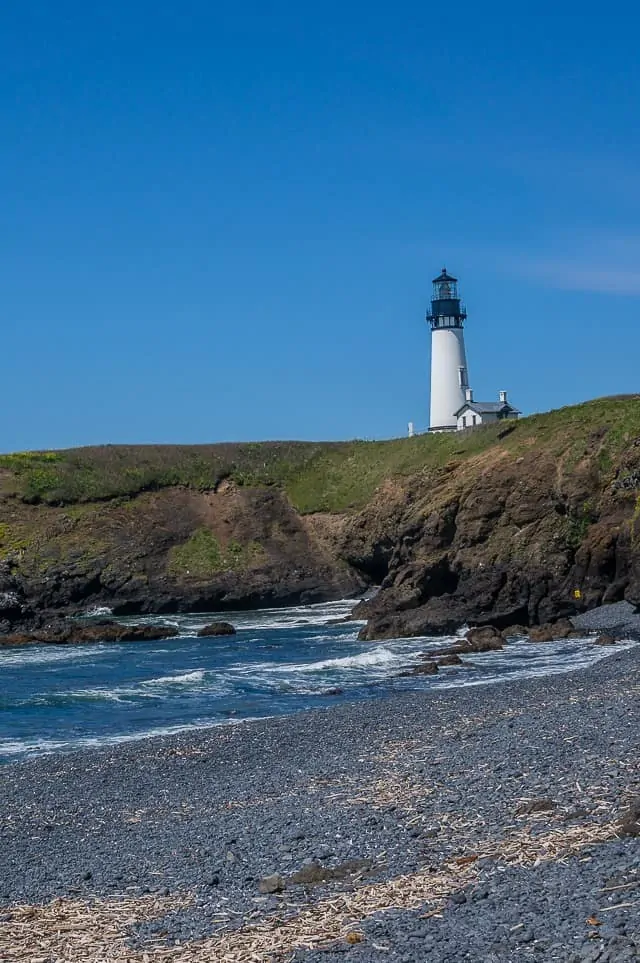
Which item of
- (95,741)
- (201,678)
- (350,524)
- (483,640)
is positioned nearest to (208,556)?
(350,524)

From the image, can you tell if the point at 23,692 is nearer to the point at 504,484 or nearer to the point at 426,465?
the point at 504,484

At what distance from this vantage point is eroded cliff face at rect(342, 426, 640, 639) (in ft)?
130

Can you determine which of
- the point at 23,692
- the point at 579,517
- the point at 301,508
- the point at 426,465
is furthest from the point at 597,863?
the point at 301,508

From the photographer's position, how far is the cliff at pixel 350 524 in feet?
135

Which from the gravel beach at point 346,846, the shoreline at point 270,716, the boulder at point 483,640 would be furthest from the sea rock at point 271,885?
the boulder at point 483,640

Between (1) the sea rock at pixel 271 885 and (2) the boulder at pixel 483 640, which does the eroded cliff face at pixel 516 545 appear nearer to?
(2) the boulder at pixel 483 640

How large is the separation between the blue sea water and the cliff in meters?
4.84

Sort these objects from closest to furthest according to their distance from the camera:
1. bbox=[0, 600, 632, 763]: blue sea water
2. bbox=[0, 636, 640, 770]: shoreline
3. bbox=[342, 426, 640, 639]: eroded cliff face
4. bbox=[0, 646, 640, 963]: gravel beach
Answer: bbox=[0, 646, 640, 963]: gravel beach < bbox=[0, 636, 640, 770]: shoreline < bbox=[0, 600, 632, 763]: blue sea water < bbox=[342, 426, 640, 639]: eroded cliff face

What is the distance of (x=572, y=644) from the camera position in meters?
33.3

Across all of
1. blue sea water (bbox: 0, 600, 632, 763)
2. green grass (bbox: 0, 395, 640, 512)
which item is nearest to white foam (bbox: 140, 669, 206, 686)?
blue sea water (bbox: 0, 600, 632, 763)

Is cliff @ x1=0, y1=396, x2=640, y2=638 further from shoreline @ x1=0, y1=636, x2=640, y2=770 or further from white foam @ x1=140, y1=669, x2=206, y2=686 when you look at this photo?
shoreline @ x1=0, y1=636, x2=640, y2=770

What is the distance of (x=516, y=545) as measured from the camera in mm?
43344

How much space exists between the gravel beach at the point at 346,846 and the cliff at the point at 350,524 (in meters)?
22.0

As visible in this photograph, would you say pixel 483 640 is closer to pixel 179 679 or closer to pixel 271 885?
pixel 179 679
